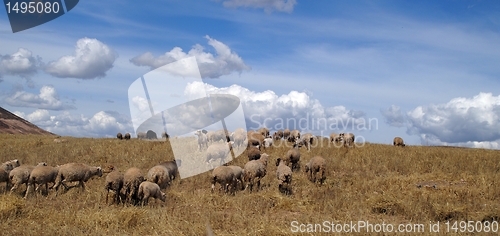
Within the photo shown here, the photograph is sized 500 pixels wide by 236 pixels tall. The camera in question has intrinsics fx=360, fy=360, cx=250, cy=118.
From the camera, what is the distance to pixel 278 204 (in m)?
9.82

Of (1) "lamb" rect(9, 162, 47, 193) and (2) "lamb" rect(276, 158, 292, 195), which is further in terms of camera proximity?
(2) "lamb" rect(276, 158, 292, 195)

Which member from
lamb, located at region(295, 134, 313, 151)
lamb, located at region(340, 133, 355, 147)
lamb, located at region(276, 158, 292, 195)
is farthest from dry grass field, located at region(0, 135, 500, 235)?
lamb, located at region(340, 133, 355, 147)

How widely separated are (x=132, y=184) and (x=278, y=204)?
4051 mm

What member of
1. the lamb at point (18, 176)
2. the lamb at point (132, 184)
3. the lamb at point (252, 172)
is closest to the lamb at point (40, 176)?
the lamb at point (18, 176)

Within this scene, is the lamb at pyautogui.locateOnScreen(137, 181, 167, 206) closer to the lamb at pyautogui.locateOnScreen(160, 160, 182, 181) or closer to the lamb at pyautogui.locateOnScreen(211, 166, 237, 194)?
the lamb at pyautogui.locateOnScreen(211, 166, 237, 194)

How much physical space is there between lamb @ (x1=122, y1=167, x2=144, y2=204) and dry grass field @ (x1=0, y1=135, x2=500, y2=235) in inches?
25.3

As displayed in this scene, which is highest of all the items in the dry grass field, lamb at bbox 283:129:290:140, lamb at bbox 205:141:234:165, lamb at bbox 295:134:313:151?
lamb at bbox 283:129:290:140

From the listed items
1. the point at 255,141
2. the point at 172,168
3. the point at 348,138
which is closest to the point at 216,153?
the point at 172,168

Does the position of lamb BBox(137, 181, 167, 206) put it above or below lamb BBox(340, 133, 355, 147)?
below

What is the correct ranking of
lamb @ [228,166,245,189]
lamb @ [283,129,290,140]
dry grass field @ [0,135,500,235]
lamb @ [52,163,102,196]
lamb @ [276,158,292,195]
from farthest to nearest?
lamb @ [283,129,290,140] → lamb @ [228,166,245,189] → lamb @ [52,163,102,196] → lamb @ [276,158,292,195] → dry grass field @ [0,135,500,235]

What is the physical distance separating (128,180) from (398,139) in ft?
72.9

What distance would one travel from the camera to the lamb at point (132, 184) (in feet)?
32.6

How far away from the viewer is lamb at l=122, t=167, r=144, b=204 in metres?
9.92

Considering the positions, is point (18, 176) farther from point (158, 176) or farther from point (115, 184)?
point (158, 176)
